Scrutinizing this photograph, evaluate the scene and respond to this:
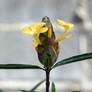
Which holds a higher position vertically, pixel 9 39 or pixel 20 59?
pixel 9 39

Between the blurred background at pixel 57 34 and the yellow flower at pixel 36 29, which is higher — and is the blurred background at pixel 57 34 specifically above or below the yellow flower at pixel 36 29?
above

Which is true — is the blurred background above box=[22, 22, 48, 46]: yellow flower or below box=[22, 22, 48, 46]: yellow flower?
above

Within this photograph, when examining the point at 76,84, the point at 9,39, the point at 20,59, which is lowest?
the point at 76,84

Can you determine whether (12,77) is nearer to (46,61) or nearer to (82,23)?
(82,23)

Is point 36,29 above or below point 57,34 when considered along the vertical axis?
below

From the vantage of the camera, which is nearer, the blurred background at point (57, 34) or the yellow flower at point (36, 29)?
the yellow flower at point (36, 29)

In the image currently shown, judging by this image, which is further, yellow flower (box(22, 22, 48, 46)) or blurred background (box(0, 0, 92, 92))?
blurred background (box(0, 0, 92, 92))

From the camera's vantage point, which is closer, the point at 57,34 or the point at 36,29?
the point at 36,29

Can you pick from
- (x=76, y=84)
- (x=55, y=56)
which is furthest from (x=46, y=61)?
(x=76, y=84)
